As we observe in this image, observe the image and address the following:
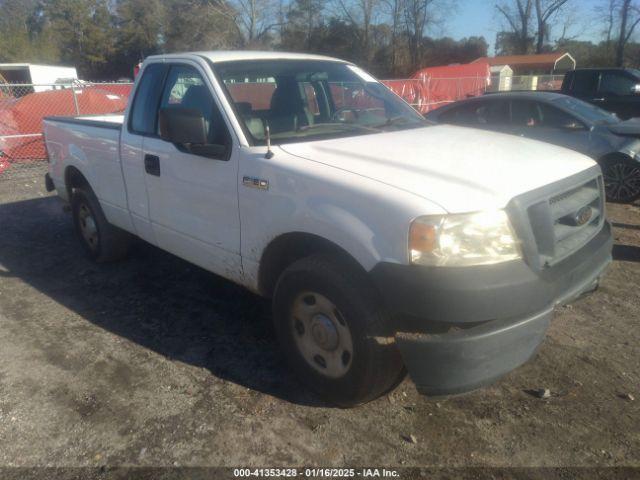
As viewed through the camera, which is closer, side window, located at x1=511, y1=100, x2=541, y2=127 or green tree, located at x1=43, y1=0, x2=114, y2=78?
side window, located at x1=511, y1=100, x2=541, y2=127

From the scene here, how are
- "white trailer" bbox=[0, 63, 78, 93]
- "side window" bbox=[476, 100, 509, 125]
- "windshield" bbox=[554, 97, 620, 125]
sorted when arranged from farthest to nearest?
1. "white trailer" bbox=[0, 63, 78, 93]
2. "side window" bbox=[476, 100, 509, 125]
3. "windshield" bbox=[554, 97, 620, 125]

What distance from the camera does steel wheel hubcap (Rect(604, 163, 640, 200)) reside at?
7.18 m

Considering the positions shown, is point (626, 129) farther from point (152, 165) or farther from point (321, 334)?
point (152, 165)

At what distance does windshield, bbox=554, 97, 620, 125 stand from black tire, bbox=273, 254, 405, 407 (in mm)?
6237

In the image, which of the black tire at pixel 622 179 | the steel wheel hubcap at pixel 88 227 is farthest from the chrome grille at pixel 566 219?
the black tire at pixel 622 179

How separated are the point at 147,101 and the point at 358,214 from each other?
98.5 inches

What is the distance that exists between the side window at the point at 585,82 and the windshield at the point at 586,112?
508 centimetres

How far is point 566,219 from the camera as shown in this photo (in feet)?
9.48

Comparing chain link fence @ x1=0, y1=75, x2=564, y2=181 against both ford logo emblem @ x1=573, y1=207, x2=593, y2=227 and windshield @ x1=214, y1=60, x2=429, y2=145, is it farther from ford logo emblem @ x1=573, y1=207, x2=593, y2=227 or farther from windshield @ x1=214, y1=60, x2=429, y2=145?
ford logo emblem @ x1=573, y1=207, x2=593, y2=227

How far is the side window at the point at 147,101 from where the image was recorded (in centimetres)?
416

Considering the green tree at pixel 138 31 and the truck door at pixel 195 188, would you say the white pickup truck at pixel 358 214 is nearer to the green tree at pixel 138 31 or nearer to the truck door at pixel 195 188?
the truck door at pixel 195 188

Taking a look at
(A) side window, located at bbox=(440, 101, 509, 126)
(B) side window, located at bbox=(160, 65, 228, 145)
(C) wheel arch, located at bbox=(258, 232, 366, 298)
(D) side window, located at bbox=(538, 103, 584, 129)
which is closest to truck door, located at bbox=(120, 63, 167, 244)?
(B) side window, located at bbox=(160, 65, 228, 145)

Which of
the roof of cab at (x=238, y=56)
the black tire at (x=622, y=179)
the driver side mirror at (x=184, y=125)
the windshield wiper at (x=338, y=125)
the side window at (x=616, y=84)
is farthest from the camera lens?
the side window at (x=616, y=84)

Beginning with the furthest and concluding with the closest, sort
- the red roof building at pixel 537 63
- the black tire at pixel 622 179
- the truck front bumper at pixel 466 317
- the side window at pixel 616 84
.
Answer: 1. the red roof building at pixel 537 63
2. the side window at pixel 616 84
3. the black tire at pixel 622 179
4. the truck front bumper at pixel 466 317
